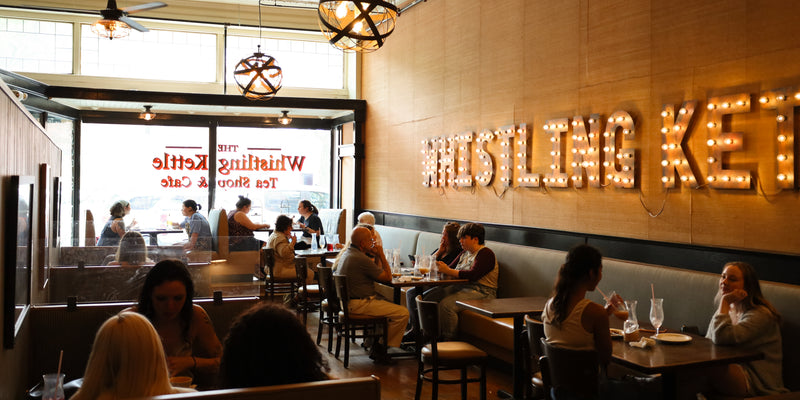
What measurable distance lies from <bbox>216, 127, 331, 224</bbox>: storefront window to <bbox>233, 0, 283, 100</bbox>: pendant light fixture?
503cm

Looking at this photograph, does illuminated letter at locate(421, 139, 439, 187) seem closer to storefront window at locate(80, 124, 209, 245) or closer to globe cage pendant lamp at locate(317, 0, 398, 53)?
globe cage pendant lamp at locate(317, 0, 398, 53)

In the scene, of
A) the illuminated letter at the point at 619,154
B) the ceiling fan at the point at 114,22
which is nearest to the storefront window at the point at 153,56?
the ceiling fan at the point at 114,22

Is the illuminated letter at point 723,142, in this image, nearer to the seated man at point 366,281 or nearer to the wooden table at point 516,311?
the wooden table at point 516,311

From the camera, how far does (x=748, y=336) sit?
356 centimetres

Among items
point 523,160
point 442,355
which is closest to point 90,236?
point 442,355

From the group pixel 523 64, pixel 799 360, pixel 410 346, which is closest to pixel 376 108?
pixel 523 64

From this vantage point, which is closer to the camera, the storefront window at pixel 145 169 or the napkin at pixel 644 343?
the napkin at pixel 644 343

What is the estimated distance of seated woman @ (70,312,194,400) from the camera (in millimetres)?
2182

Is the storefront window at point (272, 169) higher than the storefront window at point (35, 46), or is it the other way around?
the storefront window at point (35, 46)

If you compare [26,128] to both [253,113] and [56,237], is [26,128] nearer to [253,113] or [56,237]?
[56,237]

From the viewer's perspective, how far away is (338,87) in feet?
41.2

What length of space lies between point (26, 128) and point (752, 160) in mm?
4843

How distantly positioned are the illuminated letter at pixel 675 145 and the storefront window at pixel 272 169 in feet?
29.4

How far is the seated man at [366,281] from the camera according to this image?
20.7ft
